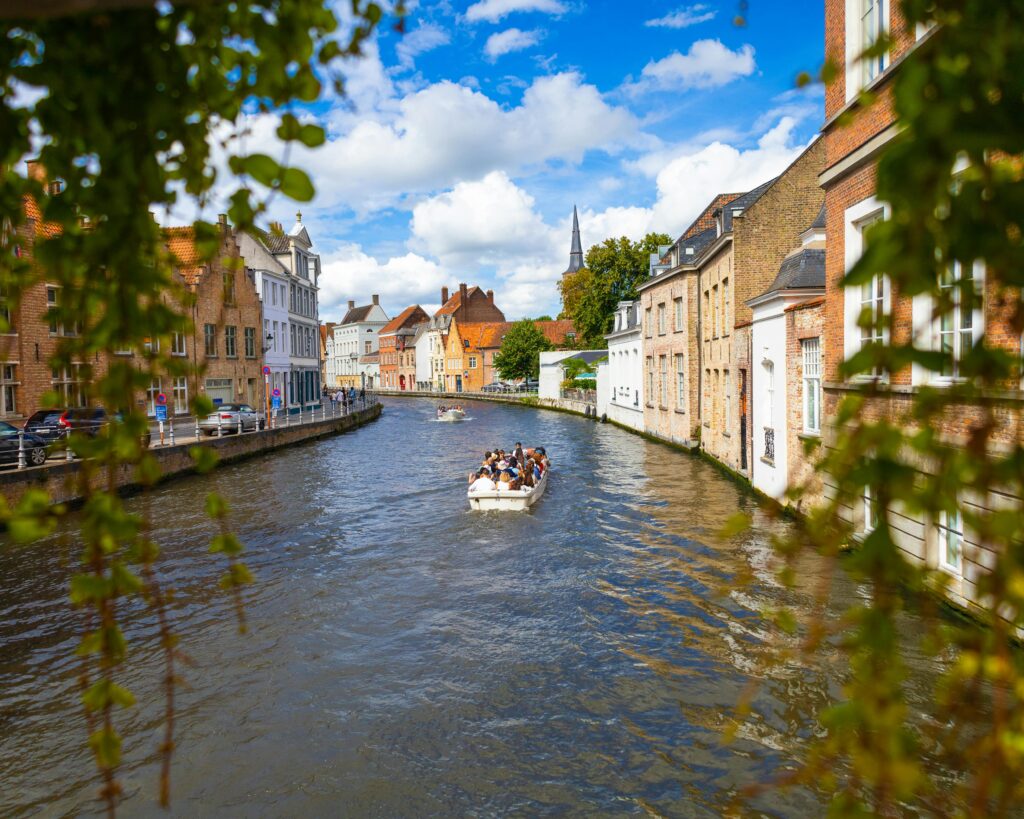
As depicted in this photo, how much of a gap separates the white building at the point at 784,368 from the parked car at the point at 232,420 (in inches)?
763

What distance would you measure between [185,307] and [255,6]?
0.81m

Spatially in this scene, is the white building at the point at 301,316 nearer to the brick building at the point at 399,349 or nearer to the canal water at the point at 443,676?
the canal water at the point at 443,676

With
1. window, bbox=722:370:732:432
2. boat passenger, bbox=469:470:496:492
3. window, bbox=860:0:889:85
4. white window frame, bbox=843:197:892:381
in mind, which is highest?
window, bbox=860:0:889:85

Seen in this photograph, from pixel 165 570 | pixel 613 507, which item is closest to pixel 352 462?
pixel 613 507

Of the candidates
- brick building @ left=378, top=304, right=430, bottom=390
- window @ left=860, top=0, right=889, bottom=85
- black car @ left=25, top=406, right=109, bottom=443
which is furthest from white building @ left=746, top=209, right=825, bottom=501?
brick building @ left=378, top=304, right=430, bottom=390

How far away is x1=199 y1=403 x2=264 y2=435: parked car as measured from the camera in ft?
100

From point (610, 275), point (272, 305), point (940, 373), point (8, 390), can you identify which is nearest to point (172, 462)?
point (8, 390)

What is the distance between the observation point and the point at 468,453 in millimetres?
31703

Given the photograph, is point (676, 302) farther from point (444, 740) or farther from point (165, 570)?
point (444, 740)

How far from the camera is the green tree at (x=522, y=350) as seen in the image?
3174 inches

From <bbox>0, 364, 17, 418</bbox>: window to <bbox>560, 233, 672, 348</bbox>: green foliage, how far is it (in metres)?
38.3

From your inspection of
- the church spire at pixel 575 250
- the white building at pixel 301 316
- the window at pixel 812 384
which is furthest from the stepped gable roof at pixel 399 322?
the window at pixel 812 384

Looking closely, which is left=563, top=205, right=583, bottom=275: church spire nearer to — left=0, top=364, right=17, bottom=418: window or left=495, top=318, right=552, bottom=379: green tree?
left=495, top=318, right=552, bottom=379: green tree

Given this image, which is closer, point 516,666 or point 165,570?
point 516,666
